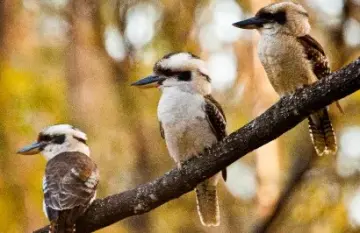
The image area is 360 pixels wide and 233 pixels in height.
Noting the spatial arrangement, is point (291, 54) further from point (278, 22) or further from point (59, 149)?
point (59, 149)

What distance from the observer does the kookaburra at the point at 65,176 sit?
4.97m

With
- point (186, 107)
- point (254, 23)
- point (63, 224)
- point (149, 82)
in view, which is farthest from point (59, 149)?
point (254, 23)

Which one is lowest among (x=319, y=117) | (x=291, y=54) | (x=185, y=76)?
(x=319, y=117)

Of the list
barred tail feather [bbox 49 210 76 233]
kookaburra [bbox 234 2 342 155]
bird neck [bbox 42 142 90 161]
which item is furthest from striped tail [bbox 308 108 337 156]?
bird neck [bbox 42 142 90 161]

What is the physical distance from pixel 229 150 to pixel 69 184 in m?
1.31

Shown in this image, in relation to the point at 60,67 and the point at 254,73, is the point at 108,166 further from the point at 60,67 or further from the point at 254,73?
the point at 254,73

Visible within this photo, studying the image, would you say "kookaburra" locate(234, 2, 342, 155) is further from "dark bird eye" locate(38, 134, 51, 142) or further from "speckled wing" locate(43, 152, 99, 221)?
"dark bird eye" locate(38, 134, 51, 142)

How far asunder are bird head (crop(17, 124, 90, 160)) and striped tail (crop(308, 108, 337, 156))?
1598 mm

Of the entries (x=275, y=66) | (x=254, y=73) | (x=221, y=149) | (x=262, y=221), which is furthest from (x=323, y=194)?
(x=221, y=149)

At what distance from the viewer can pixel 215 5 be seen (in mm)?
8555

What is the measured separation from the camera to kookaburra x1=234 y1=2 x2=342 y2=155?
15.8ft

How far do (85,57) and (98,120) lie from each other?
61 centimetres

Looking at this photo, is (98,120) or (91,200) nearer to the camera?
(91,200)

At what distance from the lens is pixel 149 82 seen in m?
4.94
